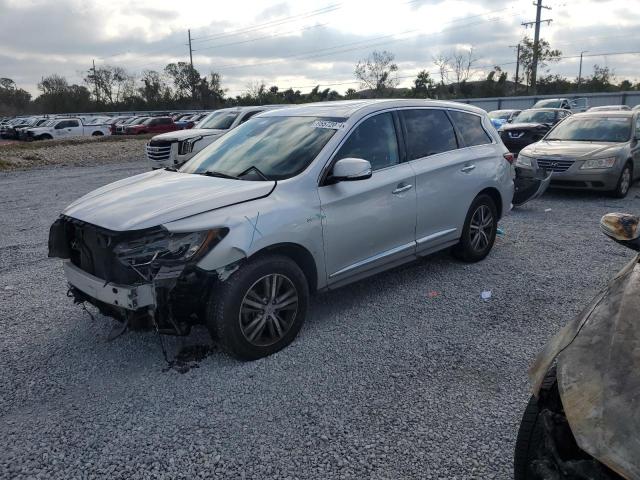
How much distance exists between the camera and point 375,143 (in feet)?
15.2

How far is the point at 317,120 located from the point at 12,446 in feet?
10.8

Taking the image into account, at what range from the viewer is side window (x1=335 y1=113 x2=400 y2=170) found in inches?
173

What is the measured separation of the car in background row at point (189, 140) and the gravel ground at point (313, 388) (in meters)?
8.19

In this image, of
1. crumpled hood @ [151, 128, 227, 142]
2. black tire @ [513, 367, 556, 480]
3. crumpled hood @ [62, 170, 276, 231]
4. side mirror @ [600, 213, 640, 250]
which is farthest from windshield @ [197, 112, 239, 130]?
black tire @ [513, 367, 556, 480]

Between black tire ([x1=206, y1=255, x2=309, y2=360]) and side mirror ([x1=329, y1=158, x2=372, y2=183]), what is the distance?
2.58 feet

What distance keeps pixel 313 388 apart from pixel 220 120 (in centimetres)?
1243

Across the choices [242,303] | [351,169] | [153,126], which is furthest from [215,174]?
[153,126]

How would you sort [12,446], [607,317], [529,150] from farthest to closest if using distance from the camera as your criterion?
1. [529,150]
2. [12,446]
3. [607,317]

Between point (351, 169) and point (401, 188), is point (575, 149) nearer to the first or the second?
point (401, 188)

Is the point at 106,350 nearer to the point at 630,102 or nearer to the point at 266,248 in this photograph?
the point at 266,248

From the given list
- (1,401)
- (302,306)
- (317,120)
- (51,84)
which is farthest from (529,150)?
(51,84)

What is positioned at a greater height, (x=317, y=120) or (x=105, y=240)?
(x=317, y=120)

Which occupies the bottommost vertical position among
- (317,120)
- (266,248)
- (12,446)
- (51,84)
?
(12,446)

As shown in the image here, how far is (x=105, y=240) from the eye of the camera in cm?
352
